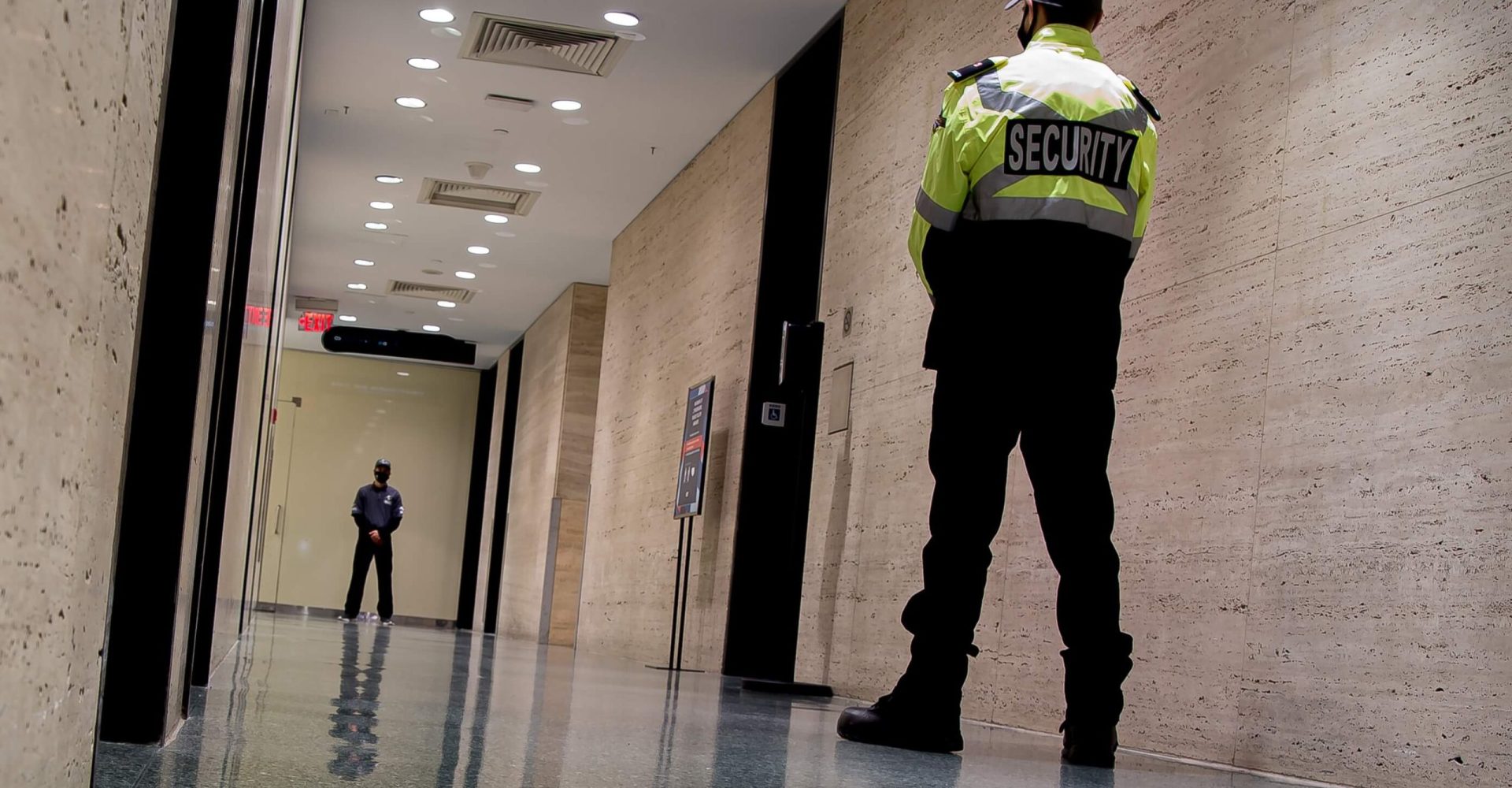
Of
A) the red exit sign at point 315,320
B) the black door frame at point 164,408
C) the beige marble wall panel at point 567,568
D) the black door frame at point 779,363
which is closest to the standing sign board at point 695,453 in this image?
the black door frame at point 779,363

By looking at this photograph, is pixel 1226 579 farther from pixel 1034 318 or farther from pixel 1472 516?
pixel 1034 318

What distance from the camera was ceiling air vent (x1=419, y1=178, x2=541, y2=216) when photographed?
12555 mm

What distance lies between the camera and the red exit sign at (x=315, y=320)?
18922 millimetres

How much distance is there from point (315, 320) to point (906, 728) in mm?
17098

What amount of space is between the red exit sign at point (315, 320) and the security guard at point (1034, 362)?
55.1 feet

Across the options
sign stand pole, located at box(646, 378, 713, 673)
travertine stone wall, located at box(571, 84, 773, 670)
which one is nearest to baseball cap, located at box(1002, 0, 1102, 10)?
sign stand pole, located at box(646, 378, 713, 673)

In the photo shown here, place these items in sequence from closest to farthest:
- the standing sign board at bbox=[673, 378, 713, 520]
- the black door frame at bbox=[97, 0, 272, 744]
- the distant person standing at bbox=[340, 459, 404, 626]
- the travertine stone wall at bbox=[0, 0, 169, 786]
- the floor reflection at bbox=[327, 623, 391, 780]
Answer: the travertine stone wall at bbox=[0, 0, 169, 786], the black door frame at bbox=[97, 0, 272, 744], the floor reflection at bbox=[327, 623, 391, 780], the standing sign board at bbox=[673, 378, 713, 520], the distant person standing at bbox=[340, 459, 404, 626]

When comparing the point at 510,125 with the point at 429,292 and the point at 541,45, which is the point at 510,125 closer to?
the point at 541,45

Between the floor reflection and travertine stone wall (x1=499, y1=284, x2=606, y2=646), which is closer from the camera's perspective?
the floor reflection

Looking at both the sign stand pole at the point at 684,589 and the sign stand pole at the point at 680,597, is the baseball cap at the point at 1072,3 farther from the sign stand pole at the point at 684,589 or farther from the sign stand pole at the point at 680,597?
the sign stand pole at the point at 680,597

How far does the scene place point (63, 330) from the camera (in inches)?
32.2

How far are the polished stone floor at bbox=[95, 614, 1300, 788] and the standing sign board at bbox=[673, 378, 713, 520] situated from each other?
399cm

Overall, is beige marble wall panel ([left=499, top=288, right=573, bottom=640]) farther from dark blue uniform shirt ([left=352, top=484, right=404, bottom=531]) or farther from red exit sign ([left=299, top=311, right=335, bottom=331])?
red exit sign ([left=299, top=311, right=335, bottom=331])

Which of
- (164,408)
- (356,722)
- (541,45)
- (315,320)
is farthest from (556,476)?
(164,408)
